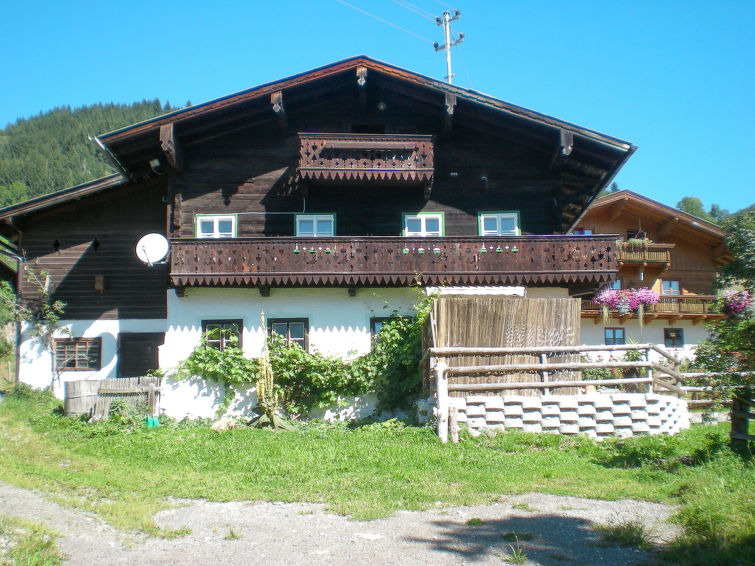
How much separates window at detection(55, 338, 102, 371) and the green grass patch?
1435 centimetres

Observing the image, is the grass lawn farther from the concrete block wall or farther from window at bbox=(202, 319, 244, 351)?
window at bbox=(202, 319, 244, 351)

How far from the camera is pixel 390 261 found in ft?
60.5

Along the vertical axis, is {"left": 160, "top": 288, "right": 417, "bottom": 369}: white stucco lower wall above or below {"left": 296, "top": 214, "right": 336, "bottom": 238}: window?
below

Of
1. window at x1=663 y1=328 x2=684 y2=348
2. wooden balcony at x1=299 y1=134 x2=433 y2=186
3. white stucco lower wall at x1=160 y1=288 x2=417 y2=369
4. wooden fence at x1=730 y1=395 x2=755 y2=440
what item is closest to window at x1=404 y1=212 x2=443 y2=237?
wooden balcony at x1=299 y1=134 x2=433 y2=186

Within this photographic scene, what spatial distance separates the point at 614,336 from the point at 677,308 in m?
3.16

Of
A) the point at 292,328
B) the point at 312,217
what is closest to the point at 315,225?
the point at 312,217

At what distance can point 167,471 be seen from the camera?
11344 mm

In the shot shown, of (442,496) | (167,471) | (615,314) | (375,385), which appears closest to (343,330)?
(375,385)

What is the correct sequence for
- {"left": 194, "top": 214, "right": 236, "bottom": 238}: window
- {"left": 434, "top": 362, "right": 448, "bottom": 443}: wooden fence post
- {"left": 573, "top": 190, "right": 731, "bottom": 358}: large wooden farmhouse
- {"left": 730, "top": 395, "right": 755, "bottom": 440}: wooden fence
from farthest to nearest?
{"left": 573, "top": 190, "right": 731, "bottom": 358}: large wooden farmhouse
{"left": 194, "top": 214, "right": 236, "bottom": 238}: window
{"left": 434, "top": 362, "right": 448, "bottom": 443}: wooden fence post
{"left": 730, "top": 395, "right": 755, "bottom": 440}: wooden fence

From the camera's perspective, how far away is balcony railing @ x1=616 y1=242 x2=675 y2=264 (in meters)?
34.1

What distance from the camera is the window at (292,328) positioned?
721 inches

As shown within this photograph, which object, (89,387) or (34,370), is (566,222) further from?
(34,370)

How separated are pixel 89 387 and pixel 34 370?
5876 mm

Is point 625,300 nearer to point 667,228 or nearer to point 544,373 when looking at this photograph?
point 667,228
